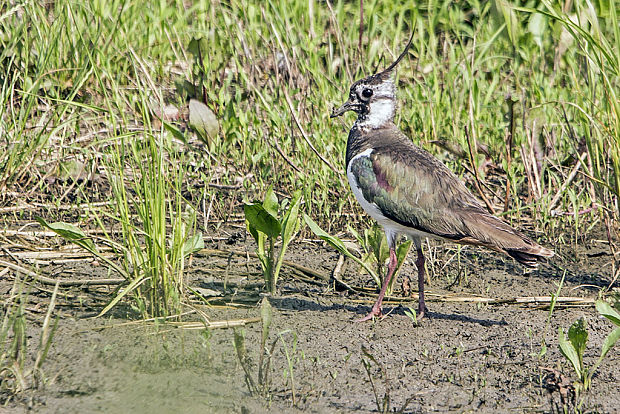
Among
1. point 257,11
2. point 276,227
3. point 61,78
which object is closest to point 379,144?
point 276,227

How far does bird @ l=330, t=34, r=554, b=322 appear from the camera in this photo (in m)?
4.43

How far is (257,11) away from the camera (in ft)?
25.1

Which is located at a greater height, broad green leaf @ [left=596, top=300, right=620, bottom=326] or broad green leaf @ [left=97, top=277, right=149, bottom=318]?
broad green leaf @ [left=596, top=300, right=620, bottom=326]

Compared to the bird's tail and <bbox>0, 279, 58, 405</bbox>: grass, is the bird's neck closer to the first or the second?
the bird's tail

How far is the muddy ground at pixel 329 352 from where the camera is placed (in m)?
3.63

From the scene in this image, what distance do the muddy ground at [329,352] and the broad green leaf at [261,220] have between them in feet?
1.23

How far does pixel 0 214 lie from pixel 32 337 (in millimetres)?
1611

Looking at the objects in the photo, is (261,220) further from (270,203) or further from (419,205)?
(419,205)

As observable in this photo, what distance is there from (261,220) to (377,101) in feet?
3.57

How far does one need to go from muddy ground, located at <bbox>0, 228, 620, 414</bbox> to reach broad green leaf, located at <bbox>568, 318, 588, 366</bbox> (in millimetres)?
206

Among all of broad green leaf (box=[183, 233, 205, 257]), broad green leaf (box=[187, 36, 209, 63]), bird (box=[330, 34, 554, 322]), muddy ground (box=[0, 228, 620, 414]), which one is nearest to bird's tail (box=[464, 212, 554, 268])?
bird (box=[330, 34, 554, 322])

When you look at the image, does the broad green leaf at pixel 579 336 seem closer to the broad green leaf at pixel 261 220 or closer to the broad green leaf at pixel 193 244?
the broad green leaf at pixel 261 220

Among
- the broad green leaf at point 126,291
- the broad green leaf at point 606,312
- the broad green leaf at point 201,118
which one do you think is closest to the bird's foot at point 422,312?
the broad green leaf at point 606,312

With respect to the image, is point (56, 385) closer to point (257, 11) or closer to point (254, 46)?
point (254, 46)
